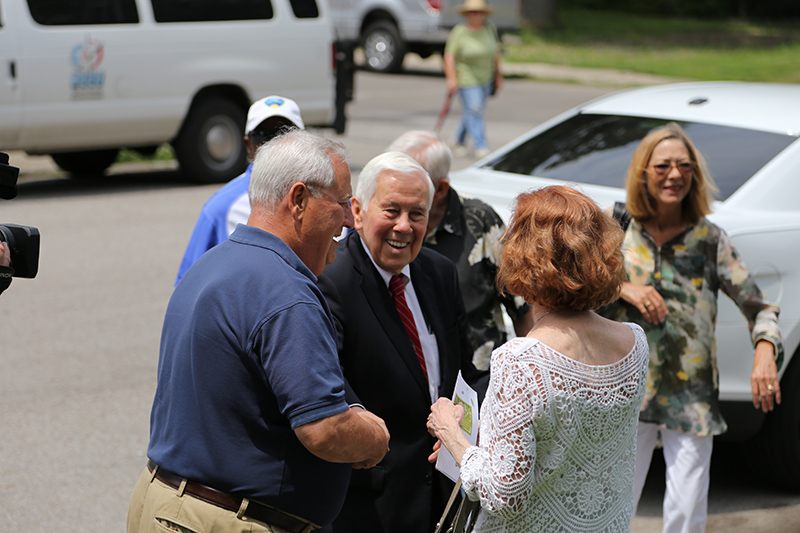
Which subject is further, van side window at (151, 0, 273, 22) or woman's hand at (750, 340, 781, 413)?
van side window at (151, 0, 273, 22)

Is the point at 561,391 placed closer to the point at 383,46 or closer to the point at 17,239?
the point at 17,239

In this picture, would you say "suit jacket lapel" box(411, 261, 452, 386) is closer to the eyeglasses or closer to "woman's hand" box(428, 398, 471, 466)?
"woman's hand" box(428, 398, 471, 466)

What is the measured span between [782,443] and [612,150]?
1.75 metres

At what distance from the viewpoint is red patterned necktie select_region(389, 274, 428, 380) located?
3.07m

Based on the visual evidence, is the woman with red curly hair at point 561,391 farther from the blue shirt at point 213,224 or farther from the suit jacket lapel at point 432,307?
the blue shirt at point 213,224

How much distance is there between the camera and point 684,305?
12.5 ft

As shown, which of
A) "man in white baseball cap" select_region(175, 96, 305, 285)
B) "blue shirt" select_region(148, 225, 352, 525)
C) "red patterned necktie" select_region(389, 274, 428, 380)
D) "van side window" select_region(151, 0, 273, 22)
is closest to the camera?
"blue shirt" select_region(148, 225, 352, 525)

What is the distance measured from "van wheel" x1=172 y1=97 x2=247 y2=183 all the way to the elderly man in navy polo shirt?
9280 mm

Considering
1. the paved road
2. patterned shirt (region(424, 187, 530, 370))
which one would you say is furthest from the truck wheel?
patterned shirt (region(424, 187, 530, 370))

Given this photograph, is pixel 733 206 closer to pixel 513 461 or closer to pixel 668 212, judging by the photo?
pixel 668 212

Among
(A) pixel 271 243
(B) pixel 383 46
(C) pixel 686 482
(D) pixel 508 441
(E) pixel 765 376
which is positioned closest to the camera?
(D) pixel 508 441

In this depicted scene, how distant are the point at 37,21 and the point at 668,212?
8.10 m

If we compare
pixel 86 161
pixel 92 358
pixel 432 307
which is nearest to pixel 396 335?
pixel 432 307

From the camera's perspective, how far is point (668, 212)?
3863mm
